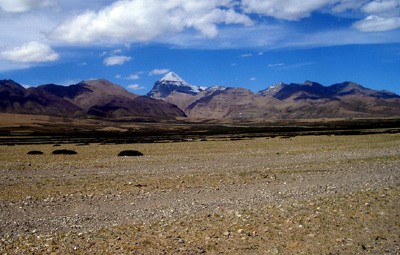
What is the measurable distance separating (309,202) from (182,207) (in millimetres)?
4859

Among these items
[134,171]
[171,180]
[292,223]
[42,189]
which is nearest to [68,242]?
[292,223]

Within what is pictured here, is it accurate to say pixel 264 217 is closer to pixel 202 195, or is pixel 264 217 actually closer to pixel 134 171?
pixel 202 195

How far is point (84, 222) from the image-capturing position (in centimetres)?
1414

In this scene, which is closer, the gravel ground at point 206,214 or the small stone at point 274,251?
the small stone at point 274,251

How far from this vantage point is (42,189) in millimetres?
21594

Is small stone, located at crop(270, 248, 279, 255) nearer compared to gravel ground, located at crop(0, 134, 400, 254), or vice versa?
small stone, located at crop(270, 248, 279, 255)

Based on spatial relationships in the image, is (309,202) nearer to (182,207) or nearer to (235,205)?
(235,205)

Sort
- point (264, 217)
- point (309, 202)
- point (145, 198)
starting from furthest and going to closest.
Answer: point (145, 198) < point (309, 202) < point (264, 217)

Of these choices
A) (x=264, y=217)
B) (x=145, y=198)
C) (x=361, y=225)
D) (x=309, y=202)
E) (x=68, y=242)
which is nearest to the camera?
(x=68, y=242)

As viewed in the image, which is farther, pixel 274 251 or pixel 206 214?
pixel 206 214

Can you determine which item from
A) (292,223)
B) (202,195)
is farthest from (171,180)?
(292,223)

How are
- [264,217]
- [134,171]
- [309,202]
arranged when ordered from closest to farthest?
[264,217]
[309,202]
[134,171]

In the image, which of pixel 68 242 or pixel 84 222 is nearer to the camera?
pixel 68 242

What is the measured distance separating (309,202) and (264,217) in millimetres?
3080
